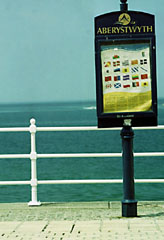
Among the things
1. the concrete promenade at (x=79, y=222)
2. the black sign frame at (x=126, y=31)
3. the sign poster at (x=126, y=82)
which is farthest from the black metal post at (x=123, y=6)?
the concrete promenade at (x=79, y=222)

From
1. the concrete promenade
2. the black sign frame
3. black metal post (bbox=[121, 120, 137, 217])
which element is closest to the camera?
the concrete promenade

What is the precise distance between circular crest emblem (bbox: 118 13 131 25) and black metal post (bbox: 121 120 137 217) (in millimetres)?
1282

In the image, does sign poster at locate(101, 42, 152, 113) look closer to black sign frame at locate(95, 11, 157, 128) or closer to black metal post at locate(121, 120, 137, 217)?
black sign frame at locate(95, 11, 157, 128)

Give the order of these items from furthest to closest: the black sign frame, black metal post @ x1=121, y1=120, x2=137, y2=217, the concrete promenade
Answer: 1. black metal post @ x1=121, y1=120, x2=137, y2=217
2. the black sign frame
3. the concrete promenade

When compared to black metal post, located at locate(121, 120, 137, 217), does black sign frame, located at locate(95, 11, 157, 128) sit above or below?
above

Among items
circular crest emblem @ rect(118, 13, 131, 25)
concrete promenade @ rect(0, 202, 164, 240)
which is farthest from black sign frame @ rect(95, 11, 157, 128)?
concrete promenade @ rect(0, 202, 164, 240)

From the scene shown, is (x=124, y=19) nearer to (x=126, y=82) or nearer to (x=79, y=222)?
(x=126, y=82)

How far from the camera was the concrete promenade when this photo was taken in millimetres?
6777

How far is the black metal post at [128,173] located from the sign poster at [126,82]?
0.30 m

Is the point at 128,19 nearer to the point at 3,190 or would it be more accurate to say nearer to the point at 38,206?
the point at 38,206

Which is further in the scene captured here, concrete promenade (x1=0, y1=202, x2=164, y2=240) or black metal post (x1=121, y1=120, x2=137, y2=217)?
black metal post (x1=121, y1=120, x2=137, y2=217)

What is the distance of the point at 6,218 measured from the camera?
7941 mm

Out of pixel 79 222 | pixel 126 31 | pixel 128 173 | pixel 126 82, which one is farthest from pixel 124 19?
pixel 79 222

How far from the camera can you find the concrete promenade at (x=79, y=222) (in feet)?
22.2
